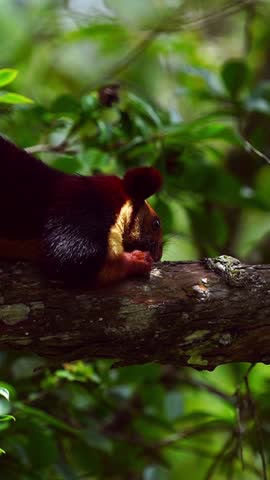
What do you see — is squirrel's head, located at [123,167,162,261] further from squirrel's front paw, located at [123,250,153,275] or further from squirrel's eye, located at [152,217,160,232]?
squirrel's front paw, located at [123,250,153,275]

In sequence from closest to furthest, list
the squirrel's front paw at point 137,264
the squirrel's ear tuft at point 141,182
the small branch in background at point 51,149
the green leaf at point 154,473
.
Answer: the squirrel's front paw at point 137,264 → the squirrel's ear tuft at point 141,182 → the small branch in background at point 51,149 → the green leaf at point 154,473

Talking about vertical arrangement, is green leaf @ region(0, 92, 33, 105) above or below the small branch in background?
above

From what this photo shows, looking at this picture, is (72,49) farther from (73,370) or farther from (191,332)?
(191,332)

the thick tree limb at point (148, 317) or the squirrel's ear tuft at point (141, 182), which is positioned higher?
the squirrel's ear tuft at point (141, 182)

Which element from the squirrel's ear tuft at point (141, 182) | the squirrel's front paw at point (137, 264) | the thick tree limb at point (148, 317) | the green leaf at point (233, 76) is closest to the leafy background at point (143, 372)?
the green leaf at point (233, 76)

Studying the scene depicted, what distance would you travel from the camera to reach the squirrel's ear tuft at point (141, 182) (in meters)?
3.02

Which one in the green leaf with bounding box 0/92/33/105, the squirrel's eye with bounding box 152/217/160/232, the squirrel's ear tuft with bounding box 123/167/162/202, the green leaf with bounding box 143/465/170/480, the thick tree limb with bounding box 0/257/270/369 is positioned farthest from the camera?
the green leaf with bounding box 143/465/170/480

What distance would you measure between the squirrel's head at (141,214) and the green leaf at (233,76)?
47.5 inches

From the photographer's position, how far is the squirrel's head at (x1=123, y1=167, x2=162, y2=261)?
3025 mm

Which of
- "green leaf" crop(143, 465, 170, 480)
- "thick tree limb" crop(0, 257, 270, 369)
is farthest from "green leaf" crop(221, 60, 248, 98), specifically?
"green leaf" crop(143, 465, 170, 480)

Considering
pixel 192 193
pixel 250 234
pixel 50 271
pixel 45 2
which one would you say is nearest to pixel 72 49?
pixel 45 2

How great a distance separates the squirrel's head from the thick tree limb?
0.32 metres

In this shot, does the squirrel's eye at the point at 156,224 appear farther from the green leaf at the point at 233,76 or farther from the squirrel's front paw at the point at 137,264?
the green leaf at the point at 233,76

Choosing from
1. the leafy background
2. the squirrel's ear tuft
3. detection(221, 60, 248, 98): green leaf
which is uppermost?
the squirrel's ear tuft
